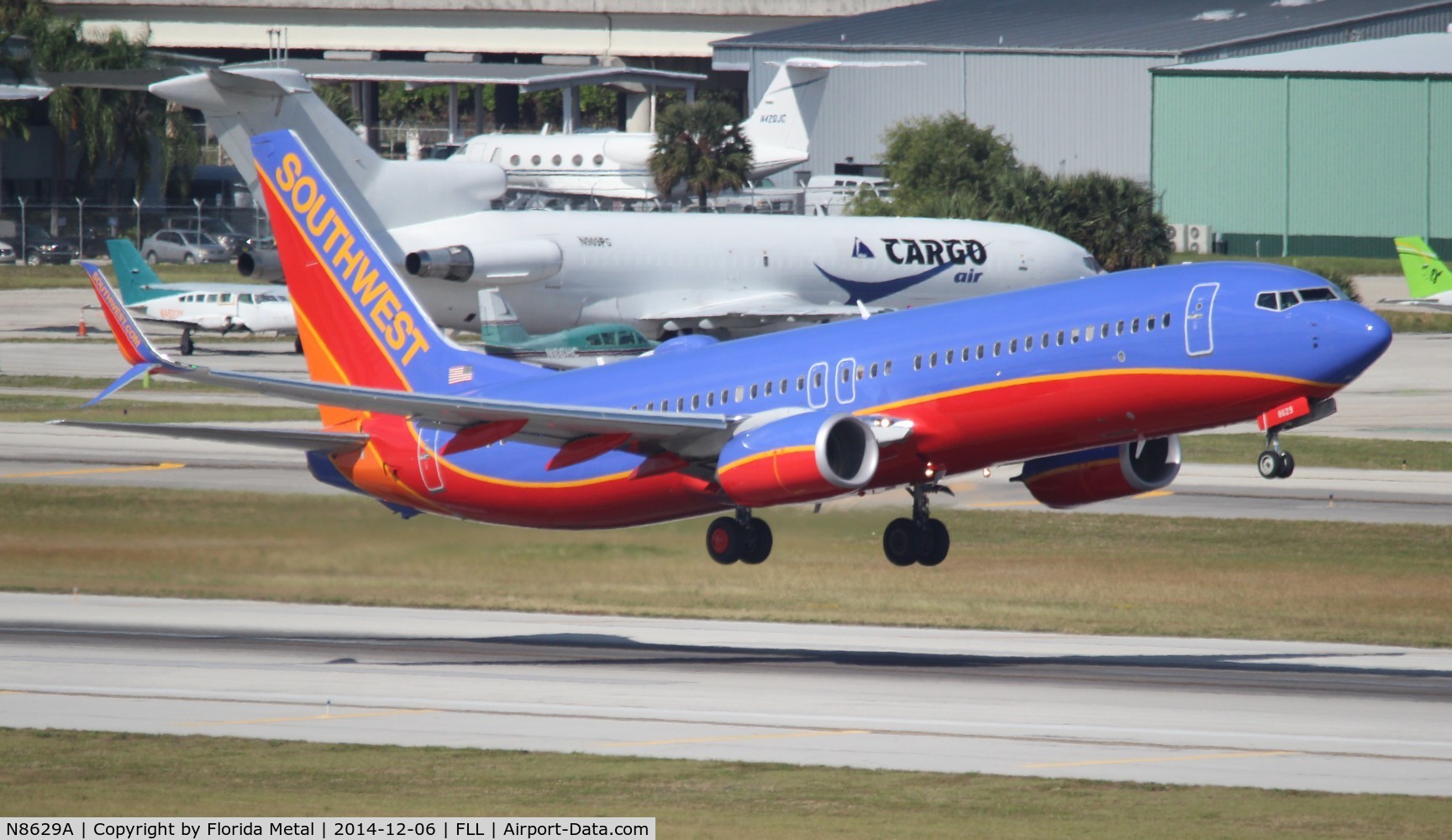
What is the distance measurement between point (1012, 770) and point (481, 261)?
51671 millimetres

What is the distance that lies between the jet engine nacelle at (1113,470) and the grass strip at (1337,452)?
3152 centimetres

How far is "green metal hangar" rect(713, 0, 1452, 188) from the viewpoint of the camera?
136m

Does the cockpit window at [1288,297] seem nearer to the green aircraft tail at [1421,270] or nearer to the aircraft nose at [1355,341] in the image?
the aircraft nose at [1355,341]

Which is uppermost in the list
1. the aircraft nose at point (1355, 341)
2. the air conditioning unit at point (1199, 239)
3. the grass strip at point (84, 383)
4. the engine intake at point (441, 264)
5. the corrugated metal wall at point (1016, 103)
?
the corrugated metal wall at point (1016, 103)

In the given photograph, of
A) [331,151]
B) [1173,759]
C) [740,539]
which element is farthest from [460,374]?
[331,151]

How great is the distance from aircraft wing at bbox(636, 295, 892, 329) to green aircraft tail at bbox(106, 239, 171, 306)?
2934 centimetres

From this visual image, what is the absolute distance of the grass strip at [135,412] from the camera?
74.9m

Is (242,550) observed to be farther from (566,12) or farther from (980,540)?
(566,12)

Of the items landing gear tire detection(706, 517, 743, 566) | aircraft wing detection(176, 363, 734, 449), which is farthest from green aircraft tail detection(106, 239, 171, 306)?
landing gear tire detection(706, 517, 743, 566)

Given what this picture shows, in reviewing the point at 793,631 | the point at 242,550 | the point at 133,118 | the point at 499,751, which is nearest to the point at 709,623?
the point at 793,631

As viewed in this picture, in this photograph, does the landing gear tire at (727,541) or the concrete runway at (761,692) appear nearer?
the concrete runway at (761,692)

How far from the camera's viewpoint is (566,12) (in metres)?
161

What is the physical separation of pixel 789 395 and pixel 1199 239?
100368 mm

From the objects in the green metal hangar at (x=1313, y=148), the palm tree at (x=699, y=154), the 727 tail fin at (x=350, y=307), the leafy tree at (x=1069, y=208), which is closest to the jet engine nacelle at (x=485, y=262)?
the 727 tail fin at (x=350, y=307)
